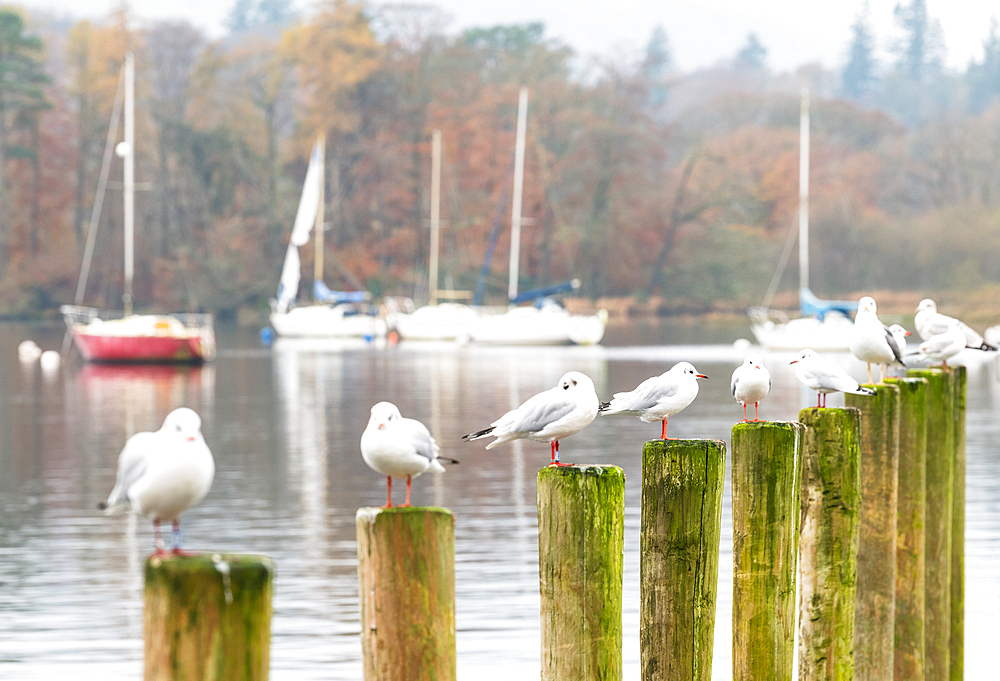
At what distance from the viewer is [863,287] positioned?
77.1m

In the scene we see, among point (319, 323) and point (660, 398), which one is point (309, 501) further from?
point (319, 323)

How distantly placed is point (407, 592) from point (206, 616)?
988mm

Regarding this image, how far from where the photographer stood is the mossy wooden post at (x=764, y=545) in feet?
19.9

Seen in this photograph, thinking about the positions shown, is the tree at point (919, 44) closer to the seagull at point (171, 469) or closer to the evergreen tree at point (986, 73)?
the evergreen tree at point (986, 73)

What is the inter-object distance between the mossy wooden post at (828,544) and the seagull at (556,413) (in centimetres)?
130

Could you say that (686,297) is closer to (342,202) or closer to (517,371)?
(342,202)

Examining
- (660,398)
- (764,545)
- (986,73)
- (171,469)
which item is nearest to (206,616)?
(171,469)

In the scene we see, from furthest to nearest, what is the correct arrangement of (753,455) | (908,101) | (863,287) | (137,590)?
(908,101) < (863,287) < (137,590) < (753,455)

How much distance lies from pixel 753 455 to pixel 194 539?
10.3 m

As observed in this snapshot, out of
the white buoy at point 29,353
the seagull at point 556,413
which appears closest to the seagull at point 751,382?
the seagull at point 556,413

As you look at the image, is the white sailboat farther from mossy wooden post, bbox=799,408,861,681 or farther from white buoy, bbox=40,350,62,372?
mossy wooden post, bbox=799,408,861,681

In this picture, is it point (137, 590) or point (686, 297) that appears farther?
point (686, 297)

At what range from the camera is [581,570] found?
17.3 feet

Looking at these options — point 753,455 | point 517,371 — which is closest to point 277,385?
point 517,371
